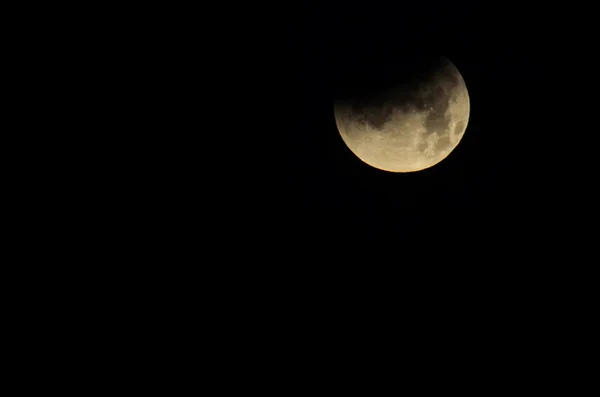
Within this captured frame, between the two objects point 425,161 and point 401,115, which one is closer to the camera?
point 401,115

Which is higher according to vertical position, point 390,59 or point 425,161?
point 390,59

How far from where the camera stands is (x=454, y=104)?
117 inches

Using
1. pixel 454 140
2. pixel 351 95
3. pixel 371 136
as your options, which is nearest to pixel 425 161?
pixel 454 140

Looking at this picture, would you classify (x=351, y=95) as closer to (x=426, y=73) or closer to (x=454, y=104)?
(x=426, y=73)

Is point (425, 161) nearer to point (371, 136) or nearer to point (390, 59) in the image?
point (371, 136)

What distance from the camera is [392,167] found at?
3.25 meters

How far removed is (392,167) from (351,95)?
62cm

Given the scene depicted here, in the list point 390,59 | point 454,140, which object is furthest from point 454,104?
point 390,59

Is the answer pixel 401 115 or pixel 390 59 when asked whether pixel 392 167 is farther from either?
pixel 390 59

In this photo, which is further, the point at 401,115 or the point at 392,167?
the point at 392,167

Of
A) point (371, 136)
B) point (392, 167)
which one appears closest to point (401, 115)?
point (371, 136)

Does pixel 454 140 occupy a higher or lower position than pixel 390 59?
lower

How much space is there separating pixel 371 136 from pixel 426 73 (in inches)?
21.0

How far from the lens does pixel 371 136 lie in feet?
10.1
